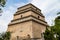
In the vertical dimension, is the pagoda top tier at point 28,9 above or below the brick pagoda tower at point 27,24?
above

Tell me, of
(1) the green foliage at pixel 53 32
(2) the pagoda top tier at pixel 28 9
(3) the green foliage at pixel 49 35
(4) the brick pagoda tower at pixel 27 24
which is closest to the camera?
(1) the green foliage at pixel 53 32

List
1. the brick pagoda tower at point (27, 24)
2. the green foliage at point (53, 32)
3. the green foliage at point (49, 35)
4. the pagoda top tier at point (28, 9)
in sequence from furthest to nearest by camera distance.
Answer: the pagoda top tier at point (28, 9) < the brick pagoda tower at point (27, 24) < the green foliage at point (49, 35) < the green foliage at point (53, 32)

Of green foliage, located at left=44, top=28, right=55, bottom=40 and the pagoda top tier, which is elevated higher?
the pagoda top tier

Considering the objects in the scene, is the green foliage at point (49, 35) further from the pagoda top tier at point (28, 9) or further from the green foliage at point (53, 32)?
the pagoda top tier at point (28, 9)

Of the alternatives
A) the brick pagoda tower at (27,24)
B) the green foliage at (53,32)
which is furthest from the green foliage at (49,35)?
the brick pagoda tower at (27,24)

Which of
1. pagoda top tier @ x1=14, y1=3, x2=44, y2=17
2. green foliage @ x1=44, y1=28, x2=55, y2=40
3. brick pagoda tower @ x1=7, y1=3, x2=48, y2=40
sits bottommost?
green foliage @ x1=44, y1=28, x2=55, y2=40

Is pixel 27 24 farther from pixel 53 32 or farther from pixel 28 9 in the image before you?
pixel 53 32

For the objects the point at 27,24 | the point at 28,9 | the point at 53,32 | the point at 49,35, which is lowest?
the point at 49,35

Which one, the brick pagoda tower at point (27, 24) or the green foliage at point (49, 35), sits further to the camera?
the brick pagoda tower at point (27, 24)

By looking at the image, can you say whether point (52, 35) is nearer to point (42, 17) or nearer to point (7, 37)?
point (42, 17)

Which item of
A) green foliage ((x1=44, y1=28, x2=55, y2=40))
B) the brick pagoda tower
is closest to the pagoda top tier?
the brick pagoda tower

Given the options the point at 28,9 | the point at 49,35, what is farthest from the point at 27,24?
the point at 49,35

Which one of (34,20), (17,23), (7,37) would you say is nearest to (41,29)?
(34,20)

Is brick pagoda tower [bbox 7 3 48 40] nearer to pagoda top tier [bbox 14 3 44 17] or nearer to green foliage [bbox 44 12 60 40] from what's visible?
pagoda top tier [bbox 14 3 44 17]
